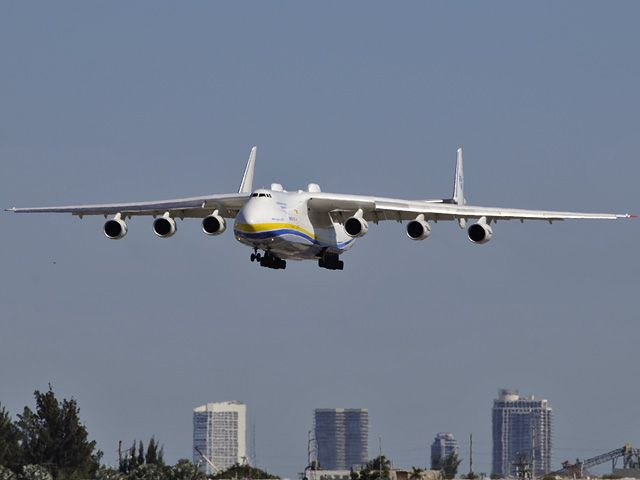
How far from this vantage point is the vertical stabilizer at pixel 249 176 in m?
55.6

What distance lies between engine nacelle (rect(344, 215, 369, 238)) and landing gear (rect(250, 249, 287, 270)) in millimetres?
2681

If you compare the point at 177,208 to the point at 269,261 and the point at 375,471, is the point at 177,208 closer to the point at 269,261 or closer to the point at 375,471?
the point at 269,261

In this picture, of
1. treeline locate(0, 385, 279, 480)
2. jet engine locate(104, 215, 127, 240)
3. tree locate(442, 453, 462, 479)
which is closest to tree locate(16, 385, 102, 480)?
treeline locate(0, 385, 279, 480)

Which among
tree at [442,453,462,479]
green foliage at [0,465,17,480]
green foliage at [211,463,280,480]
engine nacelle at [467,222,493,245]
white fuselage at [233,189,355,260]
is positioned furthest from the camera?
tree at [442,453,462,479]

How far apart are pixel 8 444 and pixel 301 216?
20072mm

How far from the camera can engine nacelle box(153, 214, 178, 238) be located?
161 feet

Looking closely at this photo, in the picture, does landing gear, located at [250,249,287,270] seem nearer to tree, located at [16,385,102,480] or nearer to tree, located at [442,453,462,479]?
tree, located at [16,385,102,480]

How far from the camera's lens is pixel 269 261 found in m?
50.4

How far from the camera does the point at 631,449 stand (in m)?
86.3

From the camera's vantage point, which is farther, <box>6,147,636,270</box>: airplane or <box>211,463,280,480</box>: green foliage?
<box>211,463,280,480</box>: green foliage

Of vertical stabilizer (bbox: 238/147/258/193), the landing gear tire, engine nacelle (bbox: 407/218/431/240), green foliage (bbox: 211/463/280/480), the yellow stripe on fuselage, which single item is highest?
vertical stabilizer (bbox: 238/147/258/193)

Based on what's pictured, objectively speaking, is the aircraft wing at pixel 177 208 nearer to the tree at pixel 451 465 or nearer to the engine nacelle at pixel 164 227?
the engine nacelle at pixel 164 227

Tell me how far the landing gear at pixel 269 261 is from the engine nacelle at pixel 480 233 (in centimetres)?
629

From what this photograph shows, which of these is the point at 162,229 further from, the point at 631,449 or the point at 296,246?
the point at 631,449
